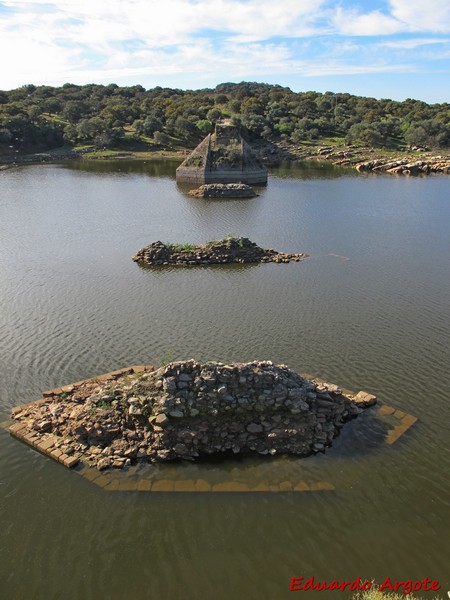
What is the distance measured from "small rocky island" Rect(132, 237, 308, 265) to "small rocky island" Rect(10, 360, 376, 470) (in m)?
24.5

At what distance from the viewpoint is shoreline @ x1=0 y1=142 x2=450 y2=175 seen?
380ft

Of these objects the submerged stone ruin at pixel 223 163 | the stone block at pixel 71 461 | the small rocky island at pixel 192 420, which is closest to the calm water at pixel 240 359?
the stone block at pixel 71 461

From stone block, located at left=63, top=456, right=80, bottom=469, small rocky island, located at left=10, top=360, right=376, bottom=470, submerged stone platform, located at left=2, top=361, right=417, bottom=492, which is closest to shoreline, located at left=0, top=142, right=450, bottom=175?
submerged stone platform, located at left=2, top=361, right=417, bottom=492

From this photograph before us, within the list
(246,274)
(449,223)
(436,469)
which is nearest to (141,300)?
(246,274)

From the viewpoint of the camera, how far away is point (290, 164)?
128125 mm

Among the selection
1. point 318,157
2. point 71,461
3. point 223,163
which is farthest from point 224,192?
point 318,157

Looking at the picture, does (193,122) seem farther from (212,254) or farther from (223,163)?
(212,254)

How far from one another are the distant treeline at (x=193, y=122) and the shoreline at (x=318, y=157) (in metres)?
5.35

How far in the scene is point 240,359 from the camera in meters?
25.6

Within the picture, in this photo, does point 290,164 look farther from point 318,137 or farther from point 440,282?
point 440,282

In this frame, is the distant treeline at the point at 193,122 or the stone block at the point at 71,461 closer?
the stone block at the point at 71,461

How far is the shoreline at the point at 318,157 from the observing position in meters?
116

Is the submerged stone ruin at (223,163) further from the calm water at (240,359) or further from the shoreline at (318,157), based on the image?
the shoreline at (318,157)

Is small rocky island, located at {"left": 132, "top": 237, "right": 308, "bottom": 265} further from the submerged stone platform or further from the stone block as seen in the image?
the stone block
